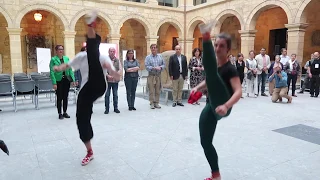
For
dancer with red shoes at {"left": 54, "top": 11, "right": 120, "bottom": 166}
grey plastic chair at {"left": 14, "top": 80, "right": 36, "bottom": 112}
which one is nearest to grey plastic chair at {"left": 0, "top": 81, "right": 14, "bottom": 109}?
grey plastic chair at {"left": 14, "top": 80, "right": 36, "bottom": 112}

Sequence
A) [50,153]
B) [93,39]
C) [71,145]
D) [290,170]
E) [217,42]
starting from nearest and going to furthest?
1. [217,42]
2. [93,39]
3. [290,170]
4. [50,153]
5. [71,145]

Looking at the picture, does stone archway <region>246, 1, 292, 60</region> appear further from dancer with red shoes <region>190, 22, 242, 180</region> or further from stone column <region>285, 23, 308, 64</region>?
dancer with red shoes <region>190, 22, 242, 180</region>

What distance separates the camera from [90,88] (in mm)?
2721

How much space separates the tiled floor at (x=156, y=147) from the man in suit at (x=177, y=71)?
2.99ft

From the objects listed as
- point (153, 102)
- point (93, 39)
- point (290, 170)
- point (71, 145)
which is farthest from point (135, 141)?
point (153, 102)

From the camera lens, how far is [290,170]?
280cm

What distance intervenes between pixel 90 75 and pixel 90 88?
0.15 meters

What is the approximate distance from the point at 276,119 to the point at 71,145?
13.3 ft

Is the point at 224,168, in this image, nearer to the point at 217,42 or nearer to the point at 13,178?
the point at 217,42

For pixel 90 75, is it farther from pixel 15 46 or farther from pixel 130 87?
pixel 15 46

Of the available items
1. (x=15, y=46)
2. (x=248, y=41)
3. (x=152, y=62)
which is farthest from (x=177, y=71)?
(x=15, y=46)

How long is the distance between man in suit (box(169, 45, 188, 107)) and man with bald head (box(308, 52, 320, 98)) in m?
4.71

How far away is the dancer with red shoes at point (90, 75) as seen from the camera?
8.42 ft

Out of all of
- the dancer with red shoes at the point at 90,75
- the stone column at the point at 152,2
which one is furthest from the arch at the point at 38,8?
the dancer with red shoes at the point at 90,75
